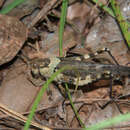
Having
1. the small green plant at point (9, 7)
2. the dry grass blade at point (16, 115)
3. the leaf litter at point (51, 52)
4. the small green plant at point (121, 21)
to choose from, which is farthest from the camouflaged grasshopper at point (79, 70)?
the small green plant at point (9, 7)

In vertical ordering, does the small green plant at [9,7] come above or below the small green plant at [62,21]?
above

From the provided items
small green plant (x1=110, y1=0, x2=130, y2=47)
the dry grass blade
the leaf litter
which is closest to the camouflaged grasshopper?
the leaf litter

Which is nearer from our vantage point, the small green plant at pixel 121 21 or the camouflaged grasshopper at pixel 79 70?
the camouflaged grasshopper at pixel 79 70

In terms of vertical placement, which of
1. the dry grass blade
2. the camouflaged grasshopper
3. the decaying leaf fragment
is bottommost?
the dry grass blade

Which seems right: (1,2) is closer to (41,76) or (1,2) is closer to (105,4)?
(41,76)

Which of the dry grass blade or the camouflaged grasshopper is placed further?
the camouflaged grasshopper

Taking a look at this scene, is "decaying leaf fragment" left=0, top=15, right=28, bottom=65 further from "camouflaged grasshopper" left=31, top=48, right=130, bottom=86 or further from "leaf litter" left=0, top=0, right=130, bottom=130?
"camouflaged grasshopper" left=31, top=48, right=130, bottom=86

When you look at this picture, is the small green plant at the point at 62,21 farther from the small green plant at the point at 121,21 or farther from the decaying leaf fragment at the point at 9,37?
the small green plant at the point at 121,21

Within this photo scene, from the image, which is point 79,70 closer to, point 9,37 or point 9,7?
point 9,37
